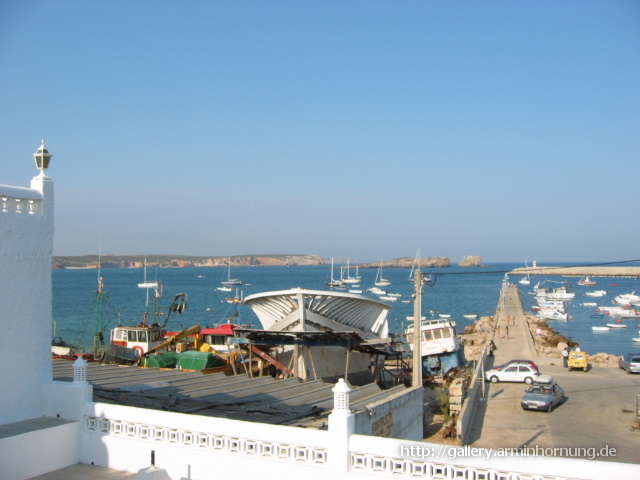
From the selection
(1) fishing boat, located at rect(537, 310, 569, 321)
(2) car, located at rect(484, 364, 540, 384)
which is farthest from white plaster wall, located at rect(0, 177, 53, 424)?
(1) fishing boat, located at rect(537, 310, 569, 321)

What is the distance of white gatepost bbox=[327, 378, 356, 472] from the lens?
6.66 metres

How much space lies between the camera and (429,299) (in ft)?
363

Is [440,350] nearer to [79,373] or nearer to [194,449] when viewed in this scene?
[79,373]

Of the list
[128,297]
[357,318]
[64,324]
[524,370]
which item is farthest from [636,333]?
[128,297]

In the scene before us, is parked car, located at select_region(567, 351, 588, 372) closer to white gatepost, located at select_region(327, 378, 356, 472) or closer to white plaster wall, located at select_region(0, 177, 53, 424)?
white gatepost, located at select_region(327, 378, 356, 472)

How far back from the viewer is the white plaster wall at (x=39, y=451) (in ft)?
24.2

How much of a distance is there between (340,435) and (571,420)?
16874mm

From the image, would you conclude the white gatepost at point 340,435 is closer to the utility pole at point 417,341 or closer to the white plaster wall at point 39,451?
the white plaster wall at point 39,451

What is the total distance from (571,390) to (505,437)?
8.72 meters

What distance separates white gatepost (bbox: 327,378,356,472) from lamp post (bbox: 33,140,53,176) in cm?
577

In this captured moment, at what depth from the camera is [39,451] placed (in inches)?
305

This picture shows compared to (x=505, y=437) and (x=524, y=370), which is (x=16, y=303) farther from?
(x=524, y=370)

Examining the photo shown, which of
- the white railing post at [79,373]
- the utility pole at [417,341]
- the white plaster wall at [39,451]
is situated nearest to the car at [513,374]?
the utility pole at [417,341]

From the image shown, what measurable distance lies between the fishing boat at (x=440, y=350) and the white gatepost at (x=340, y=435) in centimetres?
2486
